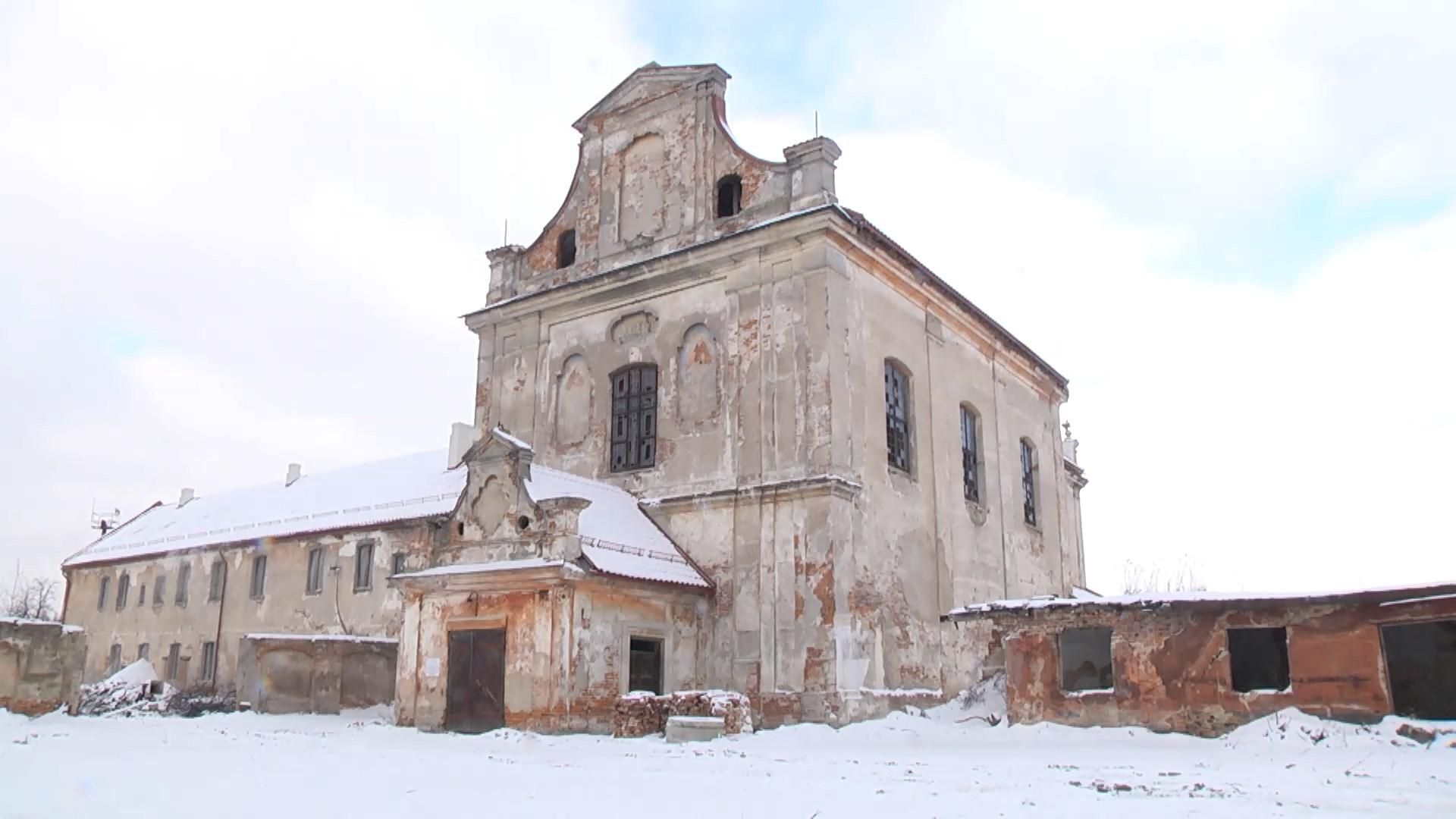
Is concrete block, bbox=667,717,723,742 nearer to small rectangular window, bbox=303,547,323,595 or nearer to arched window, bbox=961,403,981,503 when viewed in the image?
arched window, bbox=961,403,981,503

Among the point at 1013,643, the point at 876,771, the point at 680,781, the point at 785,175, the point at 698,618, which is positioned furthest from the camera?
the point at 785,175

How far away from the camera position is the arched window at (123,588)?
110 feet

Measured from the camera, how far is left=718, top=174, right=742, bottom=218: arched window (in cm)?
2266

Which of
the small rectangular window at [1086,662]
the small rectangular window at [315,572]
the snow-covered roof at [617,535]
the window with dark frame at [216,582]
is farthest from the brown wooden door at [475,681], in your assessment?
the window with dark frame at [216,582]

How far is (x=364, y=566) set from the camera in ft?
90.1

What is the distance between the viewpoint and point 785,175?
71.8ft

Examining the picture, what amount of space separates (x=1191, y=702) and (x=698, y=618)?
325 inches

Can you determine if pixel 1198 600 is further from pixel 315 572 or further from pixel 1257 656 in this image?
pixel 315 572

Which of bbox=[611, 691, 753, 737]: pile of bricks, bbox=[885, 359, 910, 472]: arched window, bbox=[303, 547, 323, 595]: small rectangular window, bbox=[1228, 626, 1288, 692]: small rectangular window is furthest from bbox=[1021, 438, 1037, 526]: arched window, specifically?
bbox=[303, 547, 323, 595]: small rectangular window

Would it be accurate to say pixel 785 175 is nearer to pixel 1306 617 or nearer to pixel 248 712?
pixel 1306 617

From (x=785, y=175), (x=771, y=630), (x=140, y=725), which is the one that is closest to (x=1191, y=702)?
(x=771, y=630)

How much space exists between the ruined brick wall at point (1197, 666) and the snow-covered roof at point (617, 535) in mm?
5659

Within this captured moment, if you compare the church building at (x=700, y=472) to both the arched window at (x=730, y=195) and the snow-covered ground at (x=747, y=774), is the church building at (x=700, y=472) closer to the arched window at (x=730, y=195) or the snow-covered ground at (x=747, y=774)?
the arched window at (x=730, y=195)

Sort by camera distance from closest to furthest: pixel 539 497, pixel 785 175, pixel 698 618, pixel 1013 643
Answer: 1. pixel 1013 643
2. pixel 539 497
3. pixel 698 618
4. pixel 785 175
